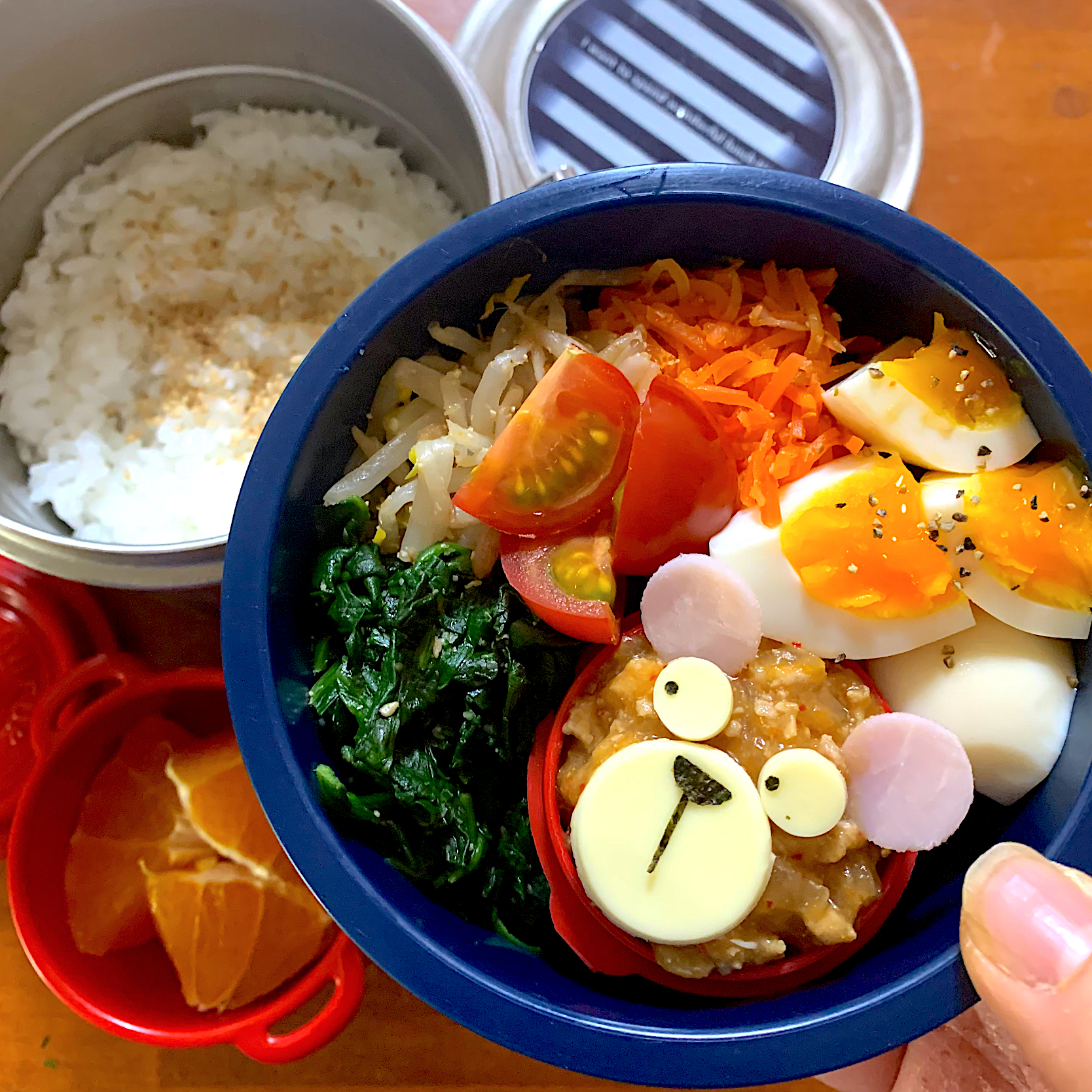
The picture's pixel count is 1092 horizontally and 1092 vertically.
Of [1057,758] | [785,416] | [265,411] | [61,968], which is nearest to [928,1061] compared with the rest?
[1057,758]

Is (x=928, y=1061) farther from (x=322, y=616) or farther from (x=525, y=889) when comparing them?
(x=322, y=616)

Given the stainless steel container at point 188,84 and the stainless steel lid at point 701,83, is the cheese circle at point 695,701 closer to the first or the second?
the stainless steel container at point 188,84

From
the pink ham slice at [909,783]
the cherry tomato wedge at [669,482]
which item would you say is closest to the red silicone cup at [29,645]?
the cherry tomato wedge at [669,482]

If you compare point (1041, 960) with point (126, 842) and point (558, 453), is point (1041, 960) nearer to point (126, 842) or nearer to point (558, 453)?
point (558, 453)


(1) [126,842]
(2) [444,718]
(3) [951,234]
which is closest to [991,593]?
(2) [444,718]

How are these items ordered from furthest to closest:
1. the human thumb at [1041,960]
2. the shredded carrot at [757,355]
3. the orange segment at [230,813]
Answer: the orange segment at [230,813] → the shredded carrot at [757,355] → the human thumb at [1041,960]

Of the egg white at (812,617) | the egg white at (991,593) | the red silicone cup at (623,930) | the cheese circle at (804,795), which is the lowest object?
the red silicone cup at (623,930)
